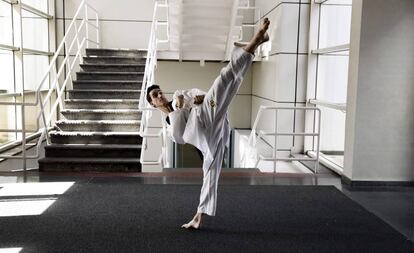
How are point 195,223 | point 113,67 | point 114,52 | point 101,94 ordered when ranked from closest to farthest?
1. point 195,223
2. point 101,94
3. point 113,67
4. point 114,52

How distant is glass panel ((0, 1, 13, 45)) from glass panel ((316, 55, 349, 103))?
5.20 m

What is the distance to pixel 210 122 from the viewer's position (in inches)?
135

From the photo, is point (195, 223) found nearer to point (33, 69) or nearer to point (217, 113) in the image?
point (217, 113)

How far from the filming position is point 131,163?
602cm

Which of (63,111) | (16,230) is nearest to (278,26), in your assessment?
(63,111)

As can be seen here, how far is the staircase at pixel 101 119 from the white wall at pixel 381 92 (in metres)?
2.99

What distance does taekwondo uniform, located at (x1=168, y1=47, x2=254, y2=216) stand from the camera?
3303 millimetres

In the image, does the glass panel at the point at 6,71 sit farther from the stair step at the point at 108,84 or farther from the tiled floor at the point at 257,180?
the tiled floor at the point at 257,180

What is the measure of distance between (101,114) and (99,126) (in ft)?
1.03

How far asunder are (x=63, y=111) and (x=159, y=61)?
3503 millimetres

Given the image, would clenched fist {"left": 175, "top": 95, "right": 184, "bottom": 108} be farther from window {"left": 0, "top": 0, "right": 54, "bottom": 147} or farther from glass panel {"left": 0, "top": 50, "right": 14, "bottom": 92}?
glass panel {"left": 0, "top": 50, "right": 14, "bottom": 92}

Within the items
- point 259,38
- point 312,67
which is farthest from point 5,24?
point 259,38

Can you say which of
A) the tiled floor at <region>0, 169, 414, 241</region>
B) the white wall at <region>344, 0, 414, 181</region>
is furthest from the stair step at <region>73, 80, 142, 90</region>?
the white wall at <region>344, 0, 414, 181</region>

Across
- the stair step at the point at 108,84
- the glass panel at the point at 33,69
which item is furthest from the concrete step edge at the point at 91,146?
the glass panel at the point at 33,69
